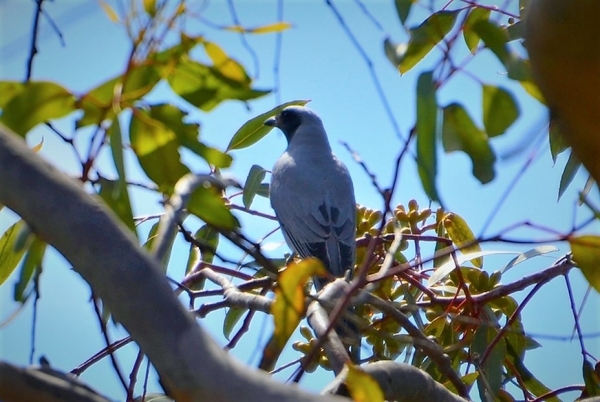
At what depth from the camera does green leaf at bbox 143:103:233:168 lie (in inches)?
45.1

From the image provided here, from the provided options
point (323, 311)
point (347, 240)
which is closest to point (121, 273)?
point (323, 311)

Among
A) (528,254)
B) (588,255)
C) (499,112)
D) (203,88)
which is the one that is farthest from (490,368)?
(203,88)

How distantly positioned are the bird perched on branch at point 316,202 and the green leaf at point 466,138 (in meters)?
1.64

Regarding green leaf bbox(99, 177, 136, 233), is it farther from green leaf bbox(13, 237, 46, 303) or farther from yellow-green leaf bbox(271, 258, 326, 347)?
yellow-green leaf bbox(271, 258, 326, 347)

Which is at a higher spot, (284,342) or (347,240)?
(347,240)

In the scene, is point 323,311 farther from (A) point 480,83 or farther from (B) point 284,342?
(A) point 480,83

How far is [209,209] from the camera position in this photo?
1.22 meters

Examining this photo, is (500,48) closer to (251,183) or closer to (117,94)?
(117,94)

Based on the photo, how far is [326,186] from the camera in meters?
3.64

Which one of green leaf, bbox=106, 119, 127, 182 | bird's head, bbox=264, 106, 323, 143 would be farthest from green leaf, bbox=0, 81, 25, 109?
bird's head, bbox=264, 106, 323, 143

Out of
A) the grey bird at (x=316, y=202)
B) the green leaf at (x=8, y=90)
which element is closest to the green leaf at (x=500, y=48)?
the green leaf at (x=8, y=90)

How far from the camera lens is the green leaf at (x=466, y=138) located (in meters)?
1.13

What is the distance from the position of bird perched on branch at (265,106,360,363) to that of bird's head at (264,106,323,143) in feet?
0.44

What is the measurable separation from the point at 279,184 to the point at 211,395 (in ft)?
9.60
